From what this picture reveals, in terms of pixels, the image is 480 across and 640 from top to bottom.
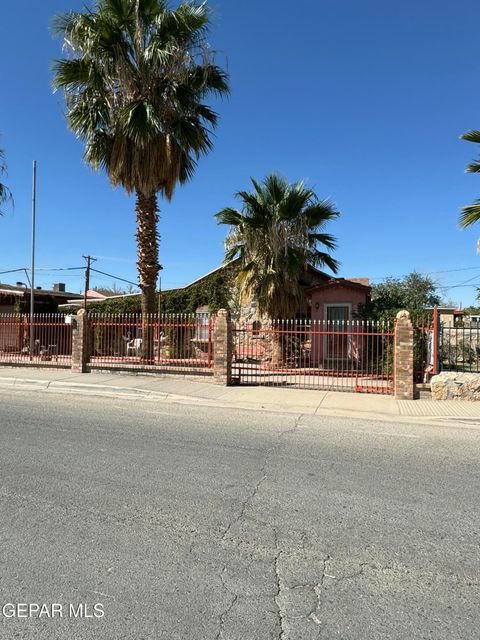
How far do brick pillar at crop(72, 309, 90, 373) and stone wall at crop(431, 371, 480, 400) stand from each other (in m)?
10.1

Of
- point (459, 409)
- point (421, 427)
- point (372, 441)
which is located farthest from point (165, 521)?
point (459, 409)

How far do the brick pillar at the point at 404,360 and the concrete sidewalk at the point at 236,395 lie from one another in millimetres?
282

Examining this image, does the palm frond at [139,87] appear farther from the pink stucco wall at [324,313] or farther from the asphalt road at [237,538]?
the asphalt road at [237,538]

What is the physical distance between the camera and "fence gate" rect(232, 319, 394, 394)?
12805mm

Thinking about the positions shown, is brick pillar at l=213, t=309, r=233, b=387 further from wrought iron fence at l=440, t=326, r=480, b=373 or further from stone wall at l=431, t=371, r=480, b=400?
wrought iron fence at l=440, t=326, r=480, b=373

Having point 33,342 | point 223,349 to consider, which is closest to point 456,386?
point 223,349

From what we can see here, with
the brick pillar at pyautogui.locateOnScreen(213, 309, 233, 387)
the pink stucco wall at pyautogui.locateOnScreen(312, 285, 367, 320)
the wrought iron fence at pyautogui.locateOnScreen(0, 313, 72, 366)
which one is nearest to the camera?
the brick pillar at pyautogui.locateOnScreen(213, 309, 233, 387)

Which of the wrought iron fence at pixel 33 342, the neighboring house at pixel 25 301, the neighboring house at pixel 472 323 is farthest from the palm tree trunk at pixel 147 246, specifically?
the neighboring house at pixel 25 301

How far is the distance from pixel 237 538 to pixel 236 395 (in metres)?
7.65

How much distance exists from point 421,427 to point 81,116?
13.1 meters

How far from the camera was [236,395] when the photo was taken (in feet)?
37.0

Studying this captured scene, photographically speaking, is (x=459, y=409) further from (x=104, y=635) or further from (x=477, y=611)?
(x=104, y=635)

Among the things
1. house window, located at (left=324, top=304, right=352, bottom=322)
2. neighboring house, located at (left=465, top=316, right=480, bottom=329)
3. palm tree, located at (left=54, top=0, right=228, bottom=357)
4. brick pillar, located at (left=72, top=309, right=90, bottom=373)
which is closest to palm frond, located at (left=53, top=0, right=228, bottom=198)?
palm tree, located at (left=54, top=0, right=228, bottom=357)

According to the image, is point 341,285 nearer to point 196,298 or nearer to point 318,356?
point 318,356
